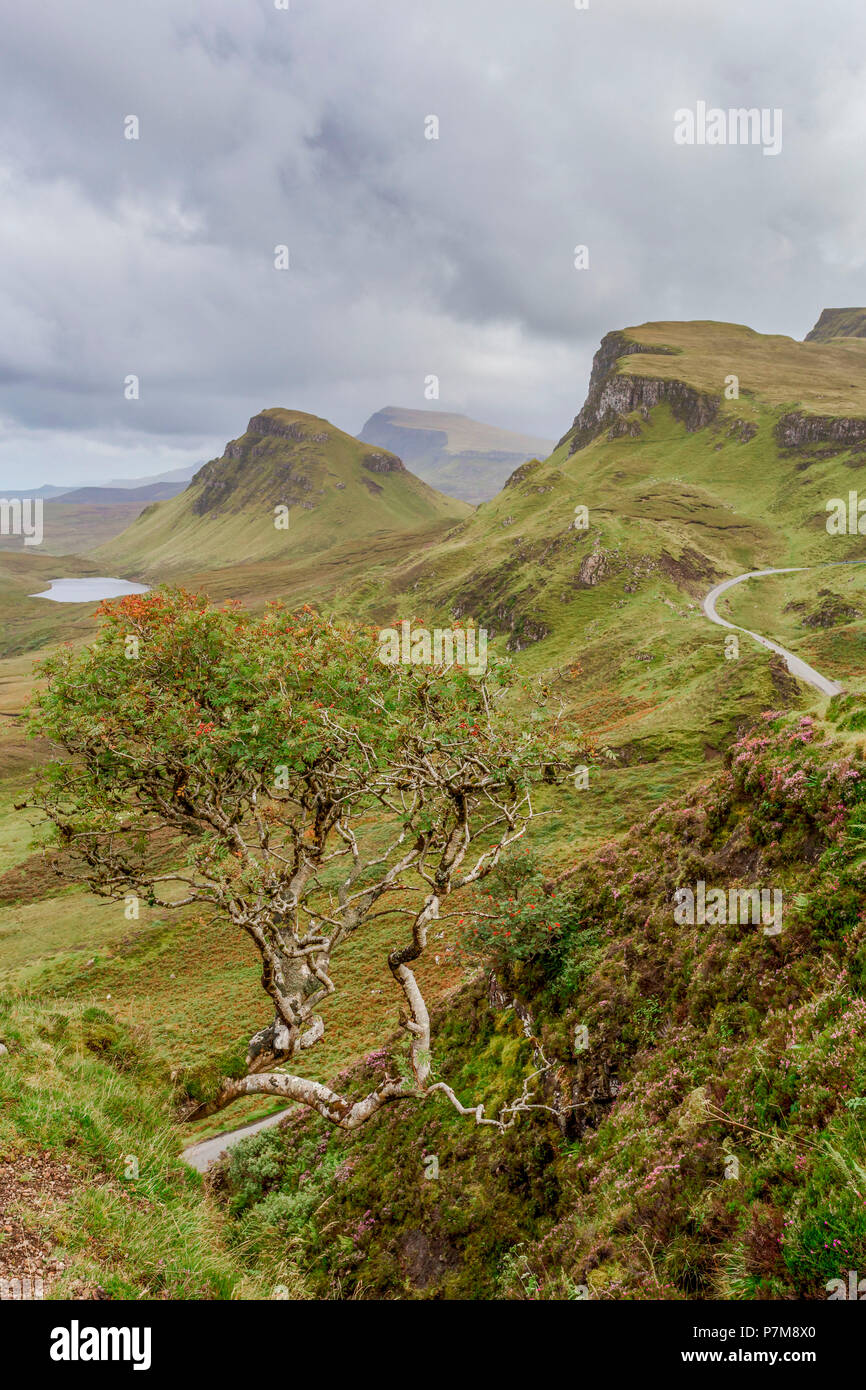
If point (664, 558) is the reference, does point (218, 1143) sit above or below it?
below

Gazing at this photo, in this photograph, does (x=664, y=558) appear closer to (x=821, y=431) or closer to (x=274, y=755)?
(x=821, y=431)

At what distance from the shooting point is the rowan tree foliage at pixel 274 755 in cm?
1451

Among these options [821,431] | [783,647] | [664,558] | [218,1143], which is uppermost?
[821,431]

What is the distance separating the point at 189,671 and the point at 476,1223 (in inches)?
598

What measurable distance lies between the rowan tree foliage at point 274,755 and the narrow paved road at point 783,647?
1683 cm

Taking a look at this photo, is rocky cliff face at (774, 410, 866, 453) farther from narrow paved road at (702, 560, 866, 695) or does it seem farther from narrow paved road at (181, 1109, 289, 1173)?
narrow paved road at (181, 1109, 289, 1173)

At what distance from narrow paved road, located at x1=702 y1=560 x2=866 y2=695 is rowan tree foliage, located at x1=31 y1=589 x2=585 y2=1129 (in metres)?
16.8

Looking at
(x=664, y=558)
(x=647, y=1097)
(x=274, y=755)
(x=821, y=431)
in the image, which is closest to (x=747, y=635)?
(x=664, y=558)

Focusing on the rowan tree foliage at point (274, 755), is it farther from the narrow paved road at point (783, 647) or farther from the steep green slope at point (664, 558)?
the narrow paved road at point (783, 647)

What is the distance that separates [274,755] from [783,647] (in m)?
75.8

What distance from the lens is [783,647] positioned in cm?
7294

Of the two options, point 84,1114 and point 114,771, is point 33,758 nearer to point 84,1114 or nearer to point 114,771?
point 114,771

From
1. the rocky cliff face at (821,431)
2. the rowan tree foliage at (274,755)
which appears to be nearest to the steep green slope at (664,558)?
the rocky cliff face at (821,431)

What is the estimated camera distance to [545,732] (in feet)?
54.0
